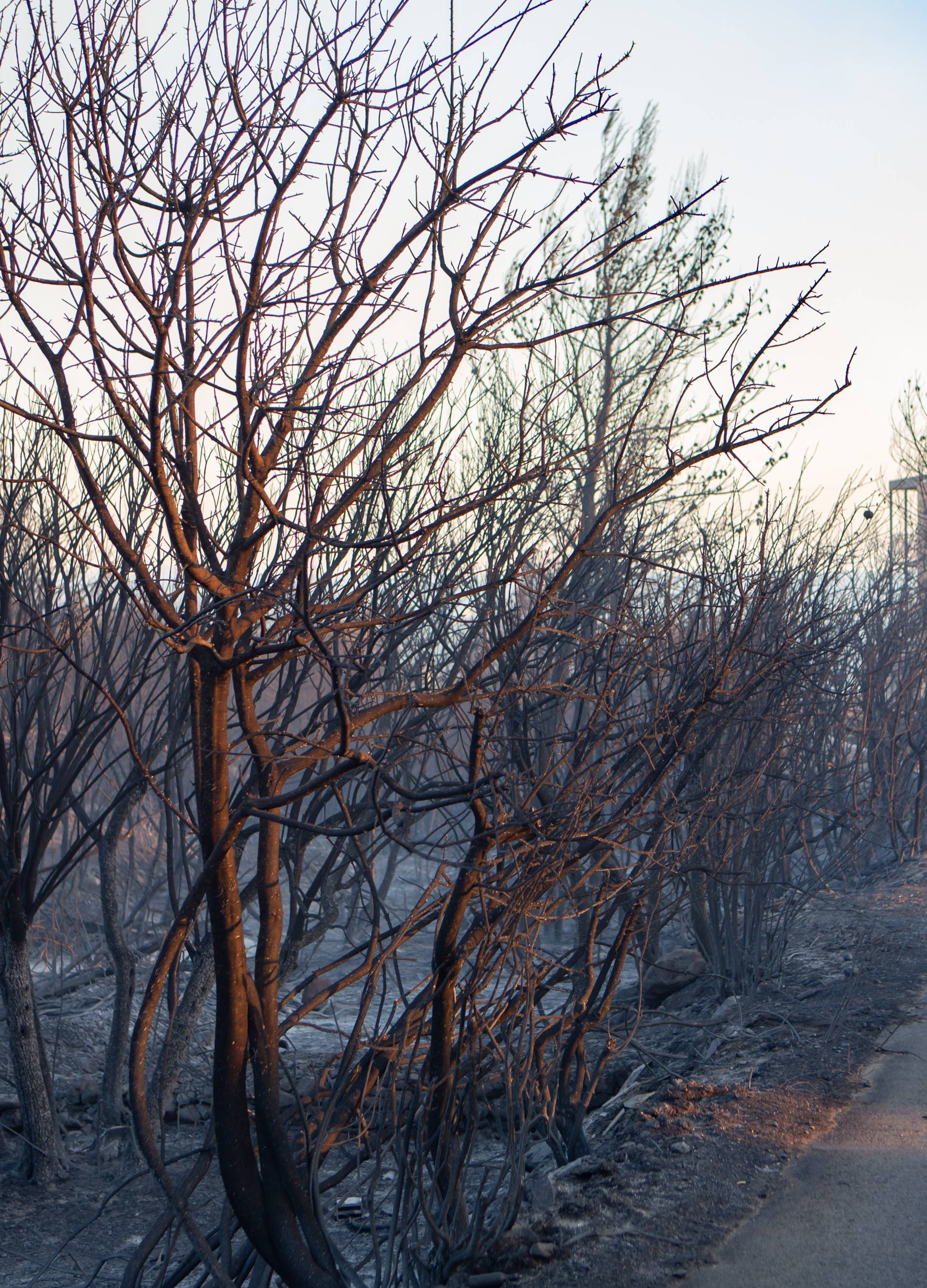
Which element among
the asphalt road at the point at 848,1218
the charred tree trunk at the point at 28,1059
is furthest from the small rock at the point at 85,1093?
the asphalt road at the point at 848,1218

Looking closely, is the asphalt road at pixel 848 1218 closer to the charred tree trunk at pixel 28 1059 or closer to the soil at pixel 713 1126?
the soil at pixel 713 1126

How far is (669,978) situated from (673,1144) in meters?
4.03

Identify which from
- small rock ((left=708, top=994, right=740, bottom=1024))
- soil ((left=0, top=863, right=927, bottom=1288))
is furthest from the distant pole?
small rock ((left=708, top=994, right=740, bottom=1024))

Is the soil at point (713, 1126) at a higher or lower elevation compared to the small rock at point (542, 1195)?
lower

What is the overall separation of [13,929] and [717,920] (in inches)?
178

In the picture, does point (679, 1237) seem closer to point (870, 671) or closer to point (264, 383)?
point (264, 383)

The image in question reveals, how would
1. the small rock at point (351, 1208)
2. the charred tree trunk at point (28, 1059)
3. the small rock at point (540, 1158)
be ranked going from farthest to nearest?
the charred tree trunk at point (28, 1059) < the small rock at point (540, 1158) < the small rock at point (351, 1208)

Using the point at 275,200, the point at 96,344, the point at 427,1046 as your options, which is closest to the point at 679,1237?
the point at 427,1046

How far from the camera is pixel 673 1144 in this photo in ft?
14.5

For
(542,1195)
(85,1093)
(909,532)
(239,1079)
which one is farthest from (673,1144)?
(909,532)

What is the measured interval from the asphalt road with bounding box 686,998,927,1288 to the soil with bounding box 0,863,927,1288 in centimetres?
10

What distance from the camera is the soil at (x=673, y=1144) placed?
354 centimetres

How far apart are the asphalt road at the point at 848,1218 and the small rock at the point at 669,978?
3.58 meters

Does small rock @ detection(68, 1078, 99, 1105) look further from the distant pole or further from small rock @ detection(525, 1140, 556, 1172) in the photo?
the distant pole
